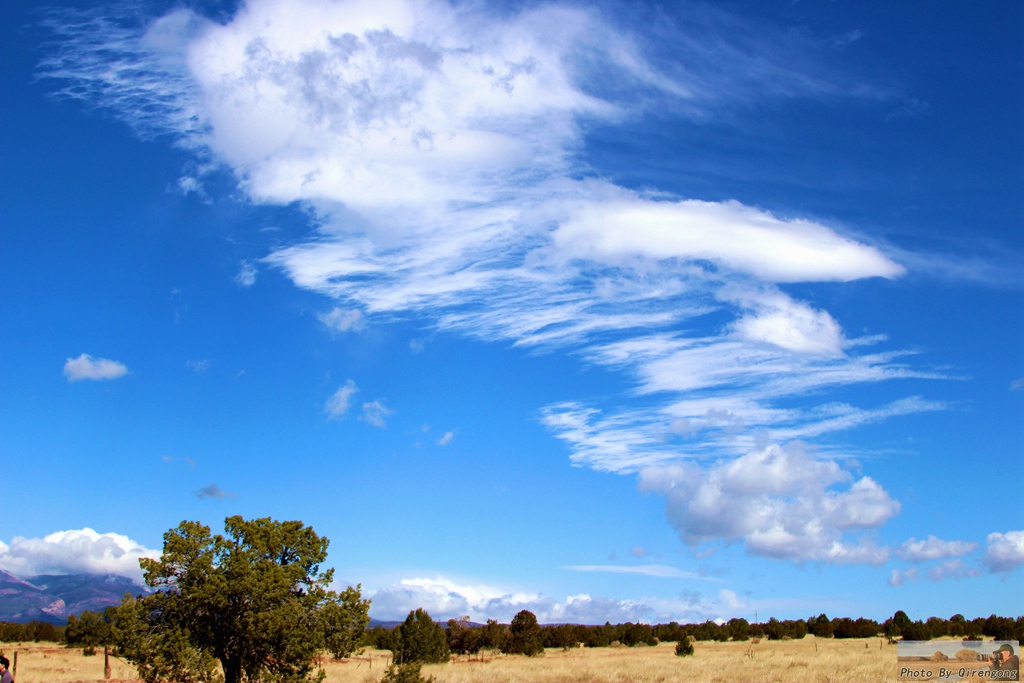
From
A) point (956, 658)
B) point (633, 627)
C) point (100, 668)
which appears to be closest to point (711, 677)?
point (956, 658)

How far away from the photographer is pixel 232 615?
25516 millimetres

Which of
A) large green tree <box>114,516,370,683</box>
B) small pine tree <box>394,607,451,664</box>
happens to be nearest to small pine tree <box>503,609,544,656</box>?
small pine tree <box>394,607,451,664</box>

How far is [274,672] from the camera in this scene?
2561 cm

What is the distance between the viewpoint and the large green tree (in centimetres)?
2497

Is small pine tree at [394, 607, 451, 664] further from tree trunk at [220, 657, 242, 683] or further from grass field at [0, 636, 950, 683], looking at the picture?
tree trunk at [220, 657, 242, 683]

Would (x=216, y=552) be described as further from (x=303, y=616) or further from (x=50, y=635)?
(x=50, y=635)

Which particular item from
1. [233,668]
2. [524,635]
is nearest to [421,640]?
[524,635]

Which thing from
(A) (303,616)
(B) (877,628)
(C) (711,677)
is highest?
(A) (303,616)

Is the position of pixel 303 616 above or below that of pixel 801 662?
above

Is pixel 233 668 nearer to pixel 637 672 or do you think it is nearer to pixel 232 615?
pixel 232 615

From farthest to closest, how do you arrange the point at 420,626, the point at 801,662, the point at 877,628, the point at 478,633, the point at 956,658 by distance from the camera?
the point at 877,628, the point at 478,633, the point at 420,626, the point at 801,662, the point at 956,658

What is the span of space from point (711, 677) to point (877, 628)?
54.4 metres

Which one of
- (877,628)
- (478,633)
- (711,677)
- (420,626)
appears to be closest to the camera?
(711,677)

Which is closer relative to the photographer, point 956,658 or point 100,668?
point 956,658
